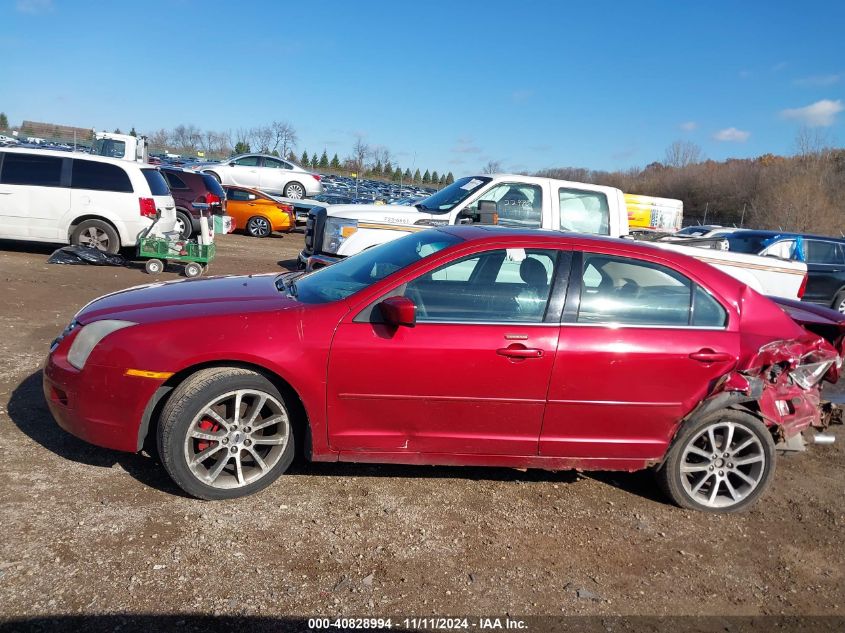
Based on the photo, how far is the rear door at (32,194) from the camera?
424 inches

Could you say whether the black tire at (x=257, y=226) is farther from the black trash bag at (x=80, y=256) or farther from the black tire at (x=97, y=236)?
the black trash bag at (x=80, y=256)

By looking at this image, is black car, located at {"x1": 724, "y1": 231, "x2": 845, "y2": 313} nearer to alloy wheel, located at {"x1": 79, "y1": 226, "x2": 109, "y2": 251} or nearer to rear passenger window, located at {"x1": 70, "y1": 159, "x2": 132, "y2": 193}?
rear passenger window, located at {"x1": 70, "y1": 159, "x2": 132, "y2": 193}

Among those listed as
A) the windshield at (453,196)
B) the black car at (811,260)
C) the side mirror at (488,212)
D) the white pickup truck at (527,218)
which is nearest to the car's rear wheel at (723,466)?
the side mirror at (488,212)

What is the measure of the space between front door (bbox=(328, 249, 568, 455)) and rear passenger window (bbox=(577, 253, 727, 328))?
0.30 metres

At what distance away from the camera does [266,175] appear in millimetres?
24406

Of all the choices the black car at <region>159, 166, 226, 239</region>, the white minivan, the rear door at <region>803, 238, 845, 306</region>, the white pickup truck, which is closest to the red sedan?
the white pickup truck

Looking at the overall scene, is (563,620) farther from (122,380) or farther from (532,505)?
(122,380)

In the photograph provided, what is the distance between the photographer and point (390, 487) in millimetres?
4199

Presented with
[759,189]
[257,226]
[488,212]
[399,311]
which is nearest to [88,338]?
[399,311]

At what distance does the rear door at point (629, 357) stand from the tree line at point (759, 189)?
40.5 m

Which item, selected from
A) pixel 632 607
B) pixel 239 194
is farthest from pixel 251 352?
pixel 239 194

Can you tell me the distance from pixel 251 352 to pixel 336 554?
46.4 inches

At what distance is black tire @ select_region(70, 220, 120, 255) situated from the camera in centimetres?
1102

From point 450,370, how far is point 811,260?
39.6 ft
